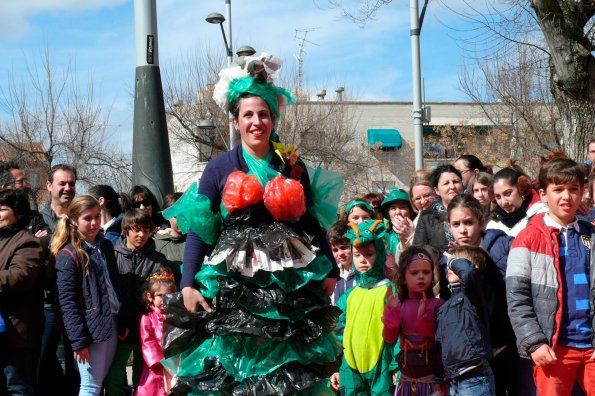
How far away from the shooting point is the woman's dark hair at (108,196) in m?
7.36

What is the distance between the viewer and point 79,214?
6254 mm

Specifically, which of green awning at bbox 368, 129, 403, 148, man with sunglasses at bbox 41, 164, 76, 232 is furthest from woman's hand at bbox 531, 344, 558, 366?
green awning at bbox 368, 129, 403, 148

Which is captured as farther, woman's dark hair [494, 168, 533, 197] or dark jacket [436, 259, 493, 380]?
woman's dark hair [494, 168, 533, 197]

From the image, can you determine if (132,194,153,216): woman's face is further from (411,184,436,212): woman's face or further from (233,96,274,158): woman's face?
(233,96,274,158): woman's face

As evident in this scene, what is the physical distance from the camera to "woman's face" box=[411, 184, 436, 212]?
6949 millimetres

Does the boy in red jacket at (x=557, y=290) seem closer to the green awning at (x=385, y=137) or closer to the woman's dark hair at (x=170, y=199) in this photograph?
the woman's dark hair at (x=170, y=199)

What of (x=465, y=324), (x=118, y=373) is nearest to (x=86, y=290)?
(x=118, y=373)

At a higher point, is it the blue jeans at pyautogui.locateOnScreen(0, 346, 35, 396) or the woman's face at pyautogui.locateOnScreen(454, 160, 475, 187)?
the woman's face at pyautogui.locateOnScreen(454, 160, 475, 187)

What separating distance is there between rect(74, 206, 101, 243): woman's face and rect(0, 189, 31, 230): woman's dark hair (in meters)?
0.50

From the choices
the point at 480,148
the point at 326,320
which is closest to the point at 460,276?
the point at 326,320

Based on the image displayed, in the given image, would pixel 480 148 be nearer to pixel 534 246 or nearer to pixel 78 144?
pixel 78 144

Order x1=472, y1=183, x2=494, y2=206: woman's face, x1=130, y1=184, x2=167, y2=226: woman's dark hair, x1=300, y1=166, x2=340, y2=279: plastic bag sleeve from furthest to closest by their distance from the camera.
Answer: x1=130, y1=184, x2=167, y2=226: woman's dark hair
x1=472, y1=183, x2=494, y2=206: woman's face
x1=300, y1=166, x2=340, y2=279: plastic bag sleeve

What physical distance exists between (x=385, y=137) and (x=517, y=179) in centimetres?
3620

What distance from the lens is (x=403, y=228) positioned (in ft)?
22.6
